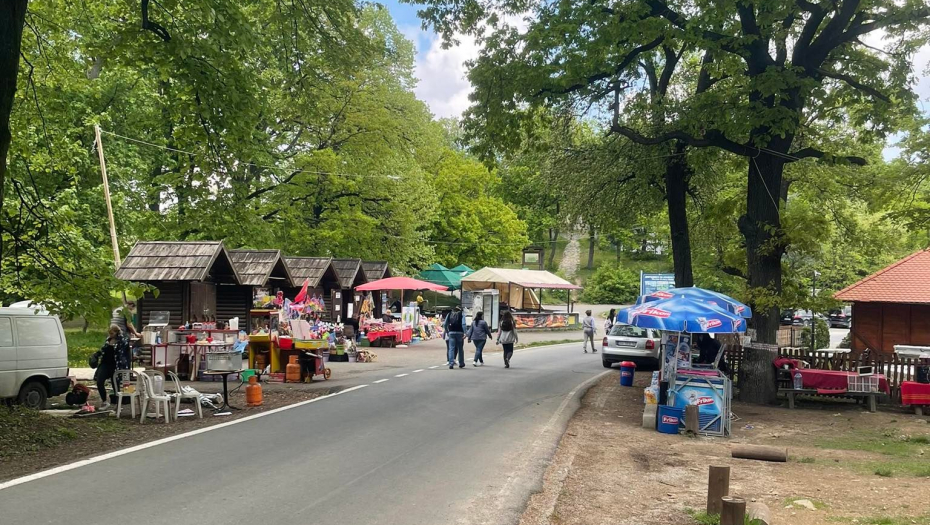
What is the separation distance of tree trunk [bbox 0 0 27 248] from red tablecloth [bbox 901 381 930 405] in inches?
654

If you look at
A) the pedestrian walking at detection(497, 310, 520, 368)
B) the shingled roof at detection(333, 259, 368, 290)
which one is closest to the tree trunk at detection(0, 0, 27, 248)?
the pedestrian walking at detection(497, 310, 520, 368)

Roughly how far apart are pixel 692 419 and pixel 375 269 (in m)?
26.1

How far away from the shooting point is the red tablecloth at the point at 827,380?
15.8m

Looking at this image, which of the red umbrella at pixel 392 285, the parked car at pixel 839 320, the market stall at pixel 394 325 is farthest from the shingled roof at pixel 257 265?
the parked car at pixel 839 320

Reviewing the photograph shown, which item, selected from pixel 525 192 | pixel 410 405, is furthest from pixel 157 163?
pixel 525 192

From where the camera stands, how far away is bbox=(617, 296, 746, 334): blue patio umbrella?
11.9 meters

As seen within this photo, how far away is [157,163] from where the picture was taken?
95.3 feet

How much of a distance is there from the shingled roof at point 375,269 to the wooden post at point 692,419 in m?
25.4

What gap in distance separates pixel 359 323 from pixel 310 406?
1707 centimetres

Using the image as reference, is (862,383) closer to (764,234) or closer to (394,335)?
(764,234)

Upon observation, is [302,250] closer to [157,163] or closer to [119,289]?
[157,163]

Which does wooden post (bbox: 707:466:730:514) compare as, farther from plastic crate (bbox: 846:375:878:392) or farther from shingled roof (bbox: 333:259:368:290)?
shingled roof (bbox: 333:259:368:290)

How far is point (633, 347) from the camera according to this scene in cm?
2355

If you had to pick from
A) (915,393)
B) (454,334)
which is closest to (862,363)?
(915,393)
